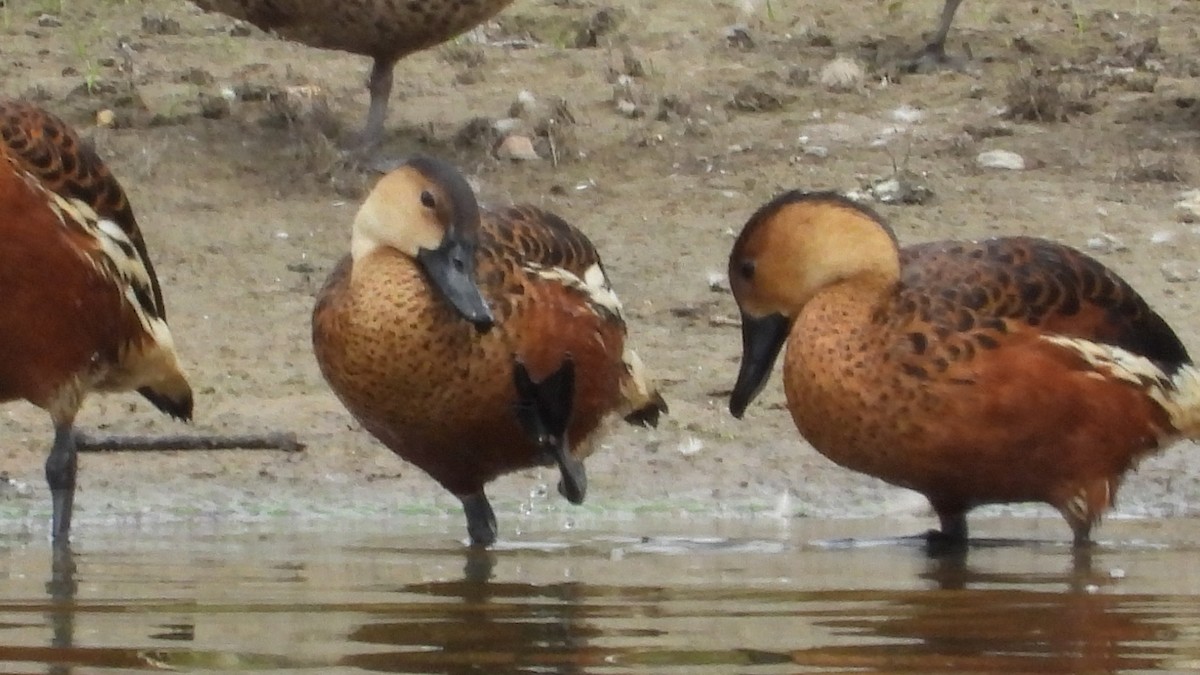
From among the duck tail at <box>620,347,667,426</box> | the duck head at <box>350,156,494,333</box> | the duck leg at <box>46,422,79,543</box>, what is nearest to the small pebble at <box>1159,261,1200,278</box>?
the duck tail at <box>620,347,667,426</box>

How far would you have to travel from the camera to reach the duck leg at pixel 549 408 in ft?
21.9

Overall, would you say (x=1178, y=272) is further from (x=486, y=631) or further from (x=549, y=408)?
(x=486, y=631)

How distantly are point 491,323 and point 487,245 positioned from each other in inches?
16.3

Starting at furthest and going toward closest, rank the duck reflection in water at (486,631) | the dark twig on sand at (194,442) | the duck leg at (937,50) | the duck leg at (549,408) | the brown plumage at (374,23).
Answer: the duck leg at (937,50) → the brown plumage at (374,23) → the dark twig on sand at (194,442) → the duck leg at (549,408) → the duck reflection in water at (486,631)

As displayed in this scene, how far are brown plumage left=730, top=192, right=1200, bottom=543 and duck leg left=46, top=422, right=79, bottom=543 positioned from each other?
6.06 feet

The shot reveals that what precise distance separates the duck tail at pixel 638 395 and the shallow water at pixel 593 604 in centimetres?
48

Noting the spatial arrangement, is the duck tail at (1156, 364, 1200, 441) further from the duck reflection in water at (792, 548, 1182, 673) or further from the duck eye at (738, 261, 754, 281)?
the duck reflection in water at (792, 548, 1182, 673)

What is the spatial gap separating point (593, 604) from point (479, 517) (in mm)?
2079

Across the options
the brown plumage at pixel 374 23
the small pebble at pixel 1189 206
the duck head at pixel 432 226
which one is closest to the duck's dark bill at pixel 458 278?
the duck head at pixel 432 226

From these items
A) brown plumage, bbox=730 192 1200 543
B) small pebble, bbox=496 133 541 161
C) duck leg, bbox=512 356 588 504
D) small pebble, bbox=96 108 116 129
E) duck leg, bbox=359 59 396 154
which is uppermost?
brown plumage, bbox=730 192 1200 543

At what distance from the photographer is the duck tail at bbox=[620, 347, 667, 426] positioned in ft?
24.4

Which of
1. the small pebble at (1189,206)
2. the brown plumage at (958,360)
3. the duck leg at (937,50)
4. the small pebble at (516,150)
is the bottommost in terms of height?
the small pebble at (516,150)

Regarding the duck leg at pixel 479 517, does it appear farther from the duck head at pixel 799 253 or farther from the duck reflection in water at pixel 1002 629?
the duck reflection in water at pixel 1002 629

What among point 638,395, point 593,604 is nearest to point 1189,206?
point 638,395
